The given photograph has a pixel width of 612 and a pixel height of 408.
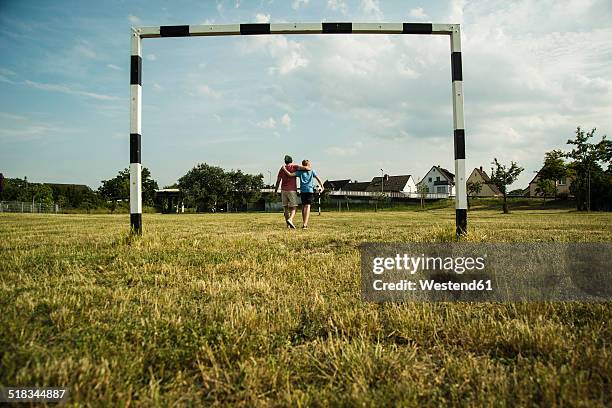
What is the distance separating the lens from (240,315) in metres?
2.35

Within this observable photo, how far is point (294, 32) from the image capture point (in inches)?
253

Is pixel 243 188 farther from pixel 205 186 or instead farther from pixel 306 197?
pixel 306 197

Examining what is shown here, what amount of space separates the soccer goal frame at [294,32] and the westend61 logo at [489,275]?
9.21 ft

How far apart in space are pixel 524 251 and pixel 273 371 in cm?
333

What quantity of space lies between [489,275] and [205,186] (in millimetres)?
77611

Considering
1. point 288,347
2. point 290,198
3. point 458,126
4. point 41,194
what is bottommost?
point 288,347

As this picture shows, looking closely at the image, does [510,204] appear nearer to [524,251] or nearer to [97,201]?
[524,251]

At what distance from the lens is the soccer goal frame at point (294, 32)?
6305mm

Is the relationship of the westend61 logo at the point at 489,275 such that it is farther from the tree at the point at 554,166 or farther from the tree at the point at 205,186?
the tree at the point at 205,186

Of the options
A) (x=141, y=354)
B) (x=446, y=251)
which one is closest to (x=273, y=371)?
(x=141, y=354)

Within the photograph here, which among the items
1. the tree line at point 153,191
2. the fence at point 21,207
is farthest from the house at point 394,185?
the fence at point 21,207

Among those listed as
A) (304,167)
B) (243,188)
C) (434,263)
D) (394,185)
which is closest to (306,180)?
(304,167)

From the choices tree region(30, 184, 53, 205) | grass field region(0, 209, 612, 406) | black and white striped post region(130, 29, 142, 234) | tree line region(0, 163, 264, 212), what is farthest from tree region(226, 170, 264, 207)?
grass field region(0, 209, 612, 406)

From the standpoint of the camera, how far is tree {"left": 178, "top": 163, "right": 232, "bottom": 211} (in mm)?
75375
